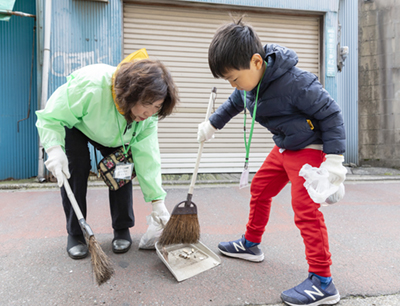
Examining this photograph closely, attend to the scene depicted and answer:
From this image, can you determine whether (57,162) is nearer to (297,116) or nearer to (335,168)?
(297,116)

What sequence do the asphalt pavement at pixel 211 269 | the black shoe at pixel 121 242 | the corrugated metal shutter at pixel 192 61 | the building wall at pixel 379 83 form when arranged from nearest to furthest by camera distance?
the asphalt pavement at pixel 211 269, the black shoe at pixel 121 242, the corrugated metal shutter at pixel 192 61, the building wall at pixel 379 83

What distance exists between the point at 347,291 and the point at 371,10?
21.1ft

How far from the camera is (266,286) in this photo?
5.54ft

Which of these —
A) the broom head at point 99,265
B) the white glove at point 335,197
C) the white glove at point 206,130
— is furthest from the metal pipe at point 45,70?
the white glove at point 335,197

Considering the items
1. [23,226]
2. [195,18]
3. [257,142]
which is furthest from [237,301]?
[195,18]

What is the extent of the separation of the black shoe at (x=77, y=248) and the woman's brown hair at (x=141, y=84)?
3.27ft

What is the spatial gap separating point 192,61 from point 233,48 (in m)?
3.80

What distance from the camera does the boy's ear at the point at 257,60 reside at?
5.15 ft

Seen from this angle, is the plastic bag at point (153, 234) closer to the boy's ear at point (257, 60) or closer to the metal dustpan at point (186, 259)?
the metal dustpan at point (186, 259)

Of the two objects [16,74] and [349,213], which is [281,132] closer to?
[349,213]

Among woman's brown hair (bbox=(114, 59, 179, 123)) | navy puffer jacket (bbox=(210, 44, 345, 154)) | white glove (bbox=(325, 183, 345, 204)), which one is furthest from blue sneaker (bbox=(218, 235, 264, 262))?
woman's brown hair (bbox=(114, 59, 179, 123))

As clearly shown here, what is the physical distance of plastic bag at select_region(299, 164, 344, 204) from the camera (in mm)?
1474

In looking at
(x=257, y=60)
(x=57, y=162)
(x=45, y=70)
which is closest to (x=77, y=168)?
(x=57, y=162)

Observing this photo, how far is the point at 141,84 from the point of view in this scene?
166cm
